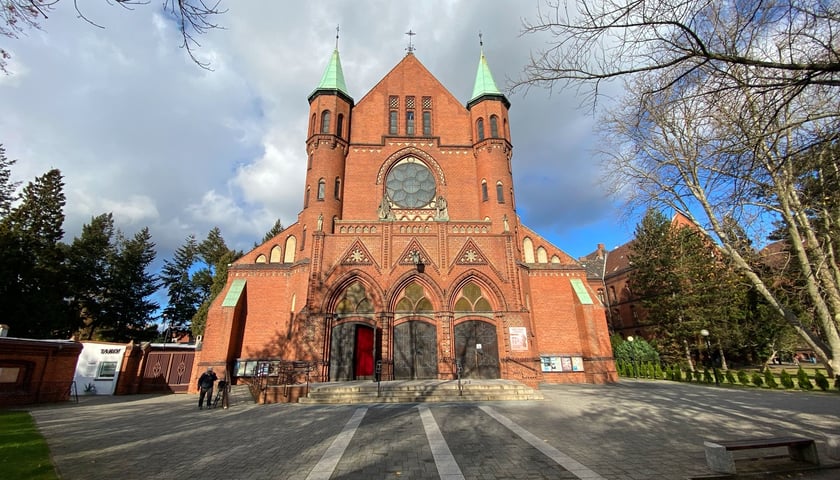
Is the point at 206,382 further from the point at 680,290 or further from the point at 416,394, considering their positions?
the point at 680,290

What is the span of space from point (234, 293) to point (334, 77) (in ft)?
49.5

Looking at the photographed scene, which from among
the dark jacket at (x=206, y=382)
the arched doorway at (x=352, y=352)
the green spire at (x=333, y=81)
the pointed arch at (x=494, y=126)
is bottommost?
the dark jacket at (x=206, y=382)

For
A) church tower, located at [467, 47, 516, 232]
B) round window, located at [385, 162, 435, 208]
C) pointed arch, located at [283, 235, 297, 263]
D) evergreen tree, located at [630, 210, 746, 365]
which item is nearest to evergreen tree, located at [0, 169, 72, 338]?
pointed arch, located at [283, 235, 297, 263]

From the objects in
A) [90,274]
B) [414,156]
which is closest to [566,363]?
[414,156]

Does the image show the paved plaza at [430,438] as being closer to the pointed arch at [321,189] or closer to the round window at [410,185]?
the pointed arch at [321,189]

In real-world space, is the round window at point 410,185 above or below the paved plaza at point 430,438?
above

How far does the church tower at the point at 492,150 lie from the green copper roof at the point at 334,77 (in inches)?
345

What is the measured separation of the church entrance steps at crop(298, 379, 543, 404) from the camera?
13570mm

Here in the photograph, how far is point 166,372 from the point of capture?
2264 centimetres

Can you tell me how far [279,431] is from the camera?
28.1 feet

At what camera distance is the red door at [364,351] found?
18.2 m

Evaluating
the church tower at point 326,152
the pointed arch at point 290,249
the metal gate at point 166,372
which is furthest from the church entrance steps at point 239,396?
the church tower at point 326,152

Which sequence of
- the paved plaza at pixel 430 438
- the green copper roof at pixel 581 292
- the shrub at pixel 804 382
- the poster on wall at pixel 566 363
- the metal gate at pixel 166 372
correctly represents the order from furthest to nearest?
the metal gate at pixel 166 372 → the green copper roof at pixel 581 292 → the poster on wall at pixel 566 363 → the shrub at pixel 804 382 → the paved plaza at pixel 430 438

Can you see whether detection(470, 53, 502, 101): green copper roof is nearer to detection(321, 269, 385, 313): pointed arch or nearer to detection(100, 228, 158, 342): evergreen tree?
detection(321, 269, 385, 313): pointed arch
